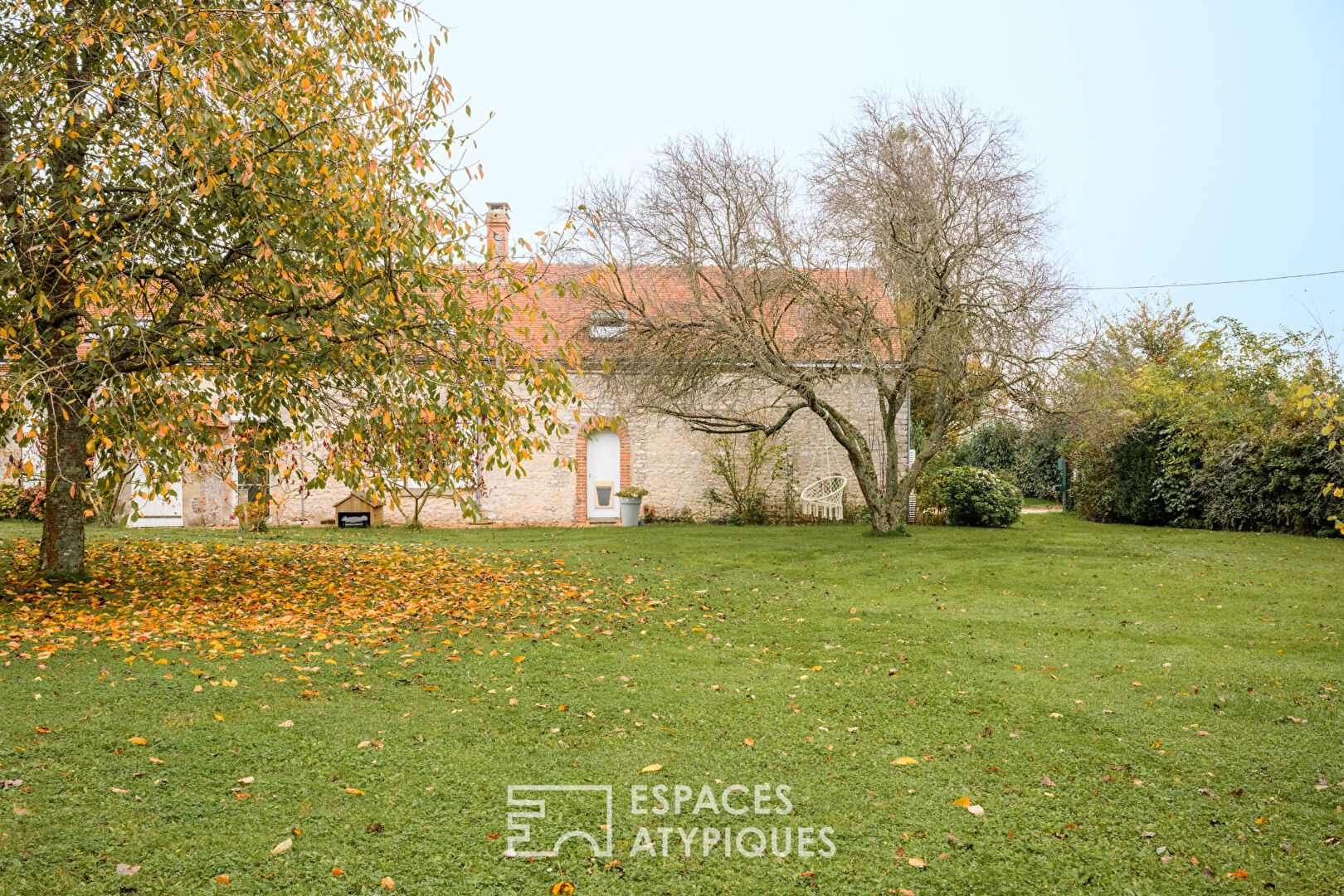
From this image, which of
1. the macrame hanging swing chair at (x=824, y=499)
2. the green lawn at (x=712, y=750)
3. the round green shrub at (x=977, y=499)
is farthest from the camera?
the macrame hanging swing chair at (x=824, y=499)

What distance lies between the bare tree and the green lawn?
566 centimetres

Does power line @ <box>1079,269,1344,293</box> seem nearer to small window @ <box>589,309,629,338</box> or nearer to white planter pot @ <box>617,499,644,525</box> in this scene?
white planter pot @ <box>617,499,644,525</box>

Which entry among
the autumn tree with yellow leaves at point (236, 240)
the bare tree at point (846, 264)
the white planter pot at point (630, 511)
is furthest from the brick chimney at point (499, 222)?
the autumn tree with yellow leaves at point (236, 240)

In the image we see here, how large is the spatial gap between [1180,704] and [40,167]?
363 inches

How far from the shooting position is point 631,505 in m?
17.2

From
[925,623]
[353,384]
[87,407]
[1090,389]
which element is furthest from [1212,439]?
[87,407]

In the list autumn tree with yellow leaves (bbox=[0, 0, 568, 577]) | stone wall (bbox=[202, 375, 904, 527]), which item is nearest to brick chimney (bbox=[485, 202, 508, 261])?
stone wall (bbox=[202, 375, 904, 527])

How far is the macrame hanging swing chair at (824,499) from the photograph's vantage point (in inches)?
688

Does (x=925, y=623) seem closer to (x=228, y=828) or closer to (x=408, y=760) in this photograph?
(x=408, y=760)

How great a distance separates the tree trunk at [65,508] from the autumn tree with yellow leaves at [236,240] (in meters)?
0.15

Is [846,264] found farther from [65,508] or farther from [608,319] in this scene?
[65,508]

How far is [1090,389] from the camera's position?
44.0 feet
